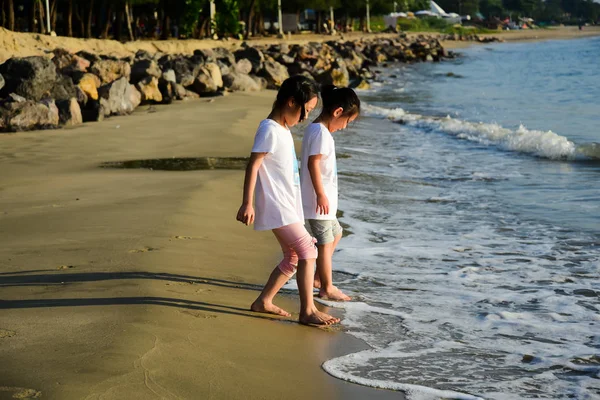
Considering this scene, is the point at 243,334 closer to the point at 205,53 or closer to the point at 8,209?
the point at 8,209

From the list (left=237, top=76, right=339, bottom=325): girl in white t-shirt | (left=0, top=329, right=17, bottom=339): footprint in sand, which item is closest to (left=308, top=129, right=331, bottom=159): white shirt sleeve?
(left=237, top=76, right=339, bottom=325): girl in white t-shirt

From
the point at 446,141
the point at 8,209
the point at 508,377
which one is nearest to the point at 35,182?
the point at 8,209

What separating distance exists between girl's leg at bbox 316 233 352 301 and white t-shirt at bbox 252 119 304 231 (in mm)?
814

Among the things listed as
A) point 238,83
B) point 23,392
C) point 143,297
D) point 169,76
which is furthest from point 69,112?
point 23,392

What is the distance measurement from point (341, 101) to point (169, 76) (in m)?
17.6

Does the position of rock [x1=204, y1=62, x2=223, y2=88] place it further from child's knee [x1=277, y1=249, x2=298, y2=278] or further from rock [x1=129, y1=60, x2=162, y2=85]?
child's knee [x1=277, y1=249, x2=298, y2=278]

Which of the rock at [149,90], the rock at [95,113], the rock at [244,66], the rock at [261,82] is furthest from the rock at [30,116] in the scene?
the rock at [244,66]

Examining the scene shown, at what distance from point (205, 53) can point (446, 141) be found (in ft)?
58.4

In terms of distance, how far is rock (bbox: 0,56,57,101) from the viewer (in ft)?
55.7

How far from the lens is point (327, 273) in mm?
5742

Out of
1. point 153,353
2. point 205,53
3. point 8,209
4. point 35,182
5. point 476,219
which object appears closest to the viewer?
point 153,353

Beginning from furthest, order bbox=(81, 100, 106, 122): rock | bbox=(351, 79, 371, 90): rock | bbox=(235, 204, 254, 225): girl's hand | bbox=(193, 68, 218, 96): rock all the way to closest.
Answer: bbox=(351, 79, 371, 90): rock
bbox=(193, 68, 218, 96): rock
bbox=(81, 100, 106, 122): rock
bbox=(235, 204, 254, 225): girl's hand

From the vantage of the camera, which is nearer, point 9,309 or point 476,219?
point 9,309

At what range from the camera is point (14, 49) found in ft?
94.3
